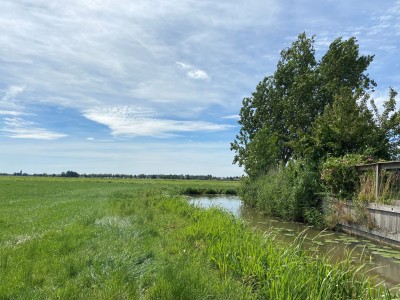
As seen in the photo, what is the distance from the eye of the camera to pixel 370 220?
12336 mm

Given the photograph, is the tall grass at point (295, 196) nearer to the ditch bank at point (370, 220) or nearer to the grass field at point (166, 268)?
the ditch bank at point (370, 220)

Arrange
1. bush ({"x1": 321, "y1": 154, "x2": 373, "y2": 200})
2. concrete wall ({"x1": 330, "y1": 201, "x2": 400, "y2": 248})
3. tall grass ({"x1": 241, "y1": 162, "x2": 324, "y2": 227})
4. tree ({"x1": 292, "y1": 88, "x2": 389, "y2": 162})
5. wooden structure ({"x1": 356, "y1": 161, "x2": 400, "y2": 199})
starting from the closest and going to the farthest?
concrete wall ({"x1": 330, "y1": 201, "x2": 400, "y2": 248}) < wooden structure ({"x1": 356, "y1": 161, "x2": 400, "y2": 199}) < bush ({"x1": 321, "y1": 154, "x2": 373, "y2": 200}) < tall grass ({"x1": 241, "y1": 162, "x2": 324, "y2": 227}) < tree ({"x1": 292, "y1": 88, "x2": 389, "y2": 162})

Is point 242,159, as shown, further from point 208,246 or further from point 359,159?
point 208,246

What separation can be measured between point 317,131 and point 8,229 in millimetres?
14731

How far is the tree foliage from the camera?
17.7m

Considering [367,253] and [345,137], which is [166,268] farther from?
[345,137]

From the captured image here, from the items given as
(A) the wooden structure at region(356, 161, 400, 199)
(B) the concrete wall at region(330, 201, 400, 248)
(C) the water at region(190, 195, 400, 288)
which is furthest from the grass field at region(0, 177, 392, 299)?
(A) the wooden structure at region(356, 161, 400, 199)

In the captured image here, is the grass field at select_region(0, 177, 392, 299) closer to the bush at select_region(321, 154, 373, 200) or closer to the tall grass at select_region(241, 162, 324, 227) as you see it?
the bush at select_region(321, 154, 373, 200)

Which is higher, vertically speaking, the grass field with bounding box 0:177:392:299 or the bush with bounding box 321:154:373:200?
the bush with bounding box 321:154:373:200

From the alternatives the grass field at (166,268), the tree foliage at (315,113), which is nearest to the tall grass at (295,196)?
the tree foliage at (315,113)

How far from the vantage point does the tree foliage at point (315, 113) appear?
17.7 meters

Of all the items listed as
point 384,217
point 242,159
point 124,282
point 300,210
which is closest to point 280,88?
point 242,159

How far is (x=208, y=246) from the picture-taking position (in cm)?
750

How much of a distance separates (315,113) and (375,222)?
2154cm
